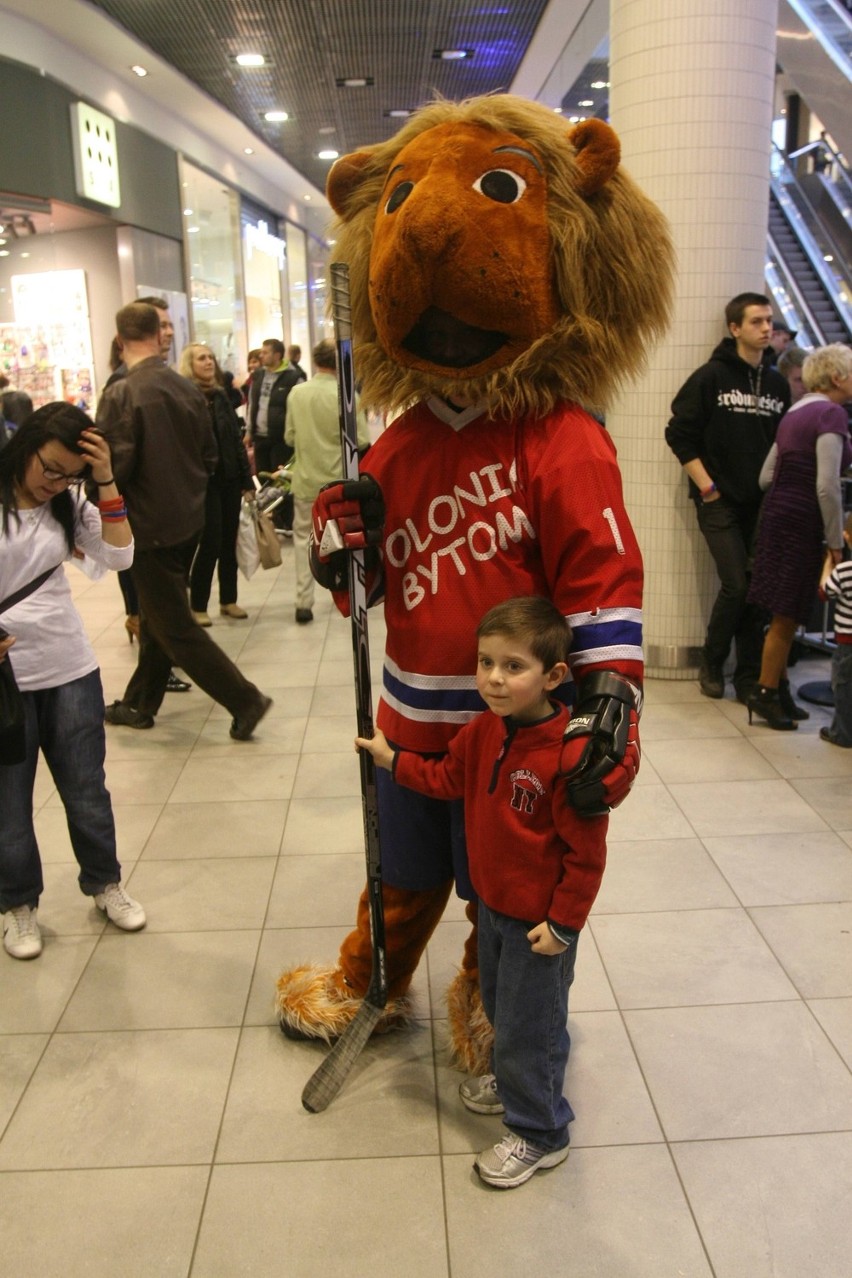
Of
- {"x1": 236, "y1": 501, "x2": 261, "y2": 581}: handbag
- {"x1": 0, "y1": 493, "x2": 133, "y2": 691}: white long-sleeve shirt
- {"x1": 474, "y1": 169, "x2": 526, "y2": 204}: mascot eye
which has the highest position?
{"x1": 474, "y1": 169, "x2": 526, "y2": 204}: mascot eye

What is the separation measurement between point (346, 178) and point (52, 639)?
1.28m

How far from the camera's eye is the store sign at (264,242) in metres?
14.6

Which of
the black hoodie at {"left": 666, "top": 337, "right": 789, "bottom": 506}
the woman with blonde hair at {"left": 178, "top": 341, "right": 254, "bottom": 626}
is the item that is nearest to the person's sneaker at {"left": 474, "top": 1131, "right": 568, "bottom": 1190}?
the black hoodie at {"left": 666, "top": 337, "right": 789, "bottom": 506}

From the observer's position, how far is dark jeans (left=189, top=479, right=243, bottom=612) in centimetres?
555

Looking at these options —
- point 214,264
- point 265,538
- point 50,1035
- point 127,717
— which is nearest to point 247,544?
point 265,538

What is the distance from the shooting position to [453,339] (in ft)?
6.38

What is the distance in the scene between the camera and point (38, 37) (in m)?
7.64

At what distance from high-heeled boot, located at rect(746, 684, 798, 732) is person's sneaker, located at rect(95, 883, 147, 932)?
2.50 metres

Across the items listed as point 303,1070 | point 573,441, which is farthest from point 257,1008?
point 573,441

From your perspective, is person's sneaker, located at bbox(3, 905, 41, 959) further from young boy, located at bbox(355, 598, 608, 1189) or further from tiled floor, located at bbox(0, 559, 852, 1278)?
young boy, located at bbox(355, 598, 608, 1189)

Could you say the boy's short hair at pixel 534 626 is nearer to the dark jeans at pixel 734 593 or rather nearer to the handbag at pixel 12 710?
the handbag at pixel 12 710

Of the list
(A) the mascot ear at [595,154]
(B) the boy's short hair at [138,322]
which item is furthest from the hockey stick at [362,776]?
(B) the boy's short hair at [138,322]

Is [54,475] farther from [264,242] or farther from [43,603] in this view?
[264,242]

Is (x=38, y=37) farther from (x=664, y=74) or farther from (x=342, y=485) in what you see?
(x=342, y=485)
